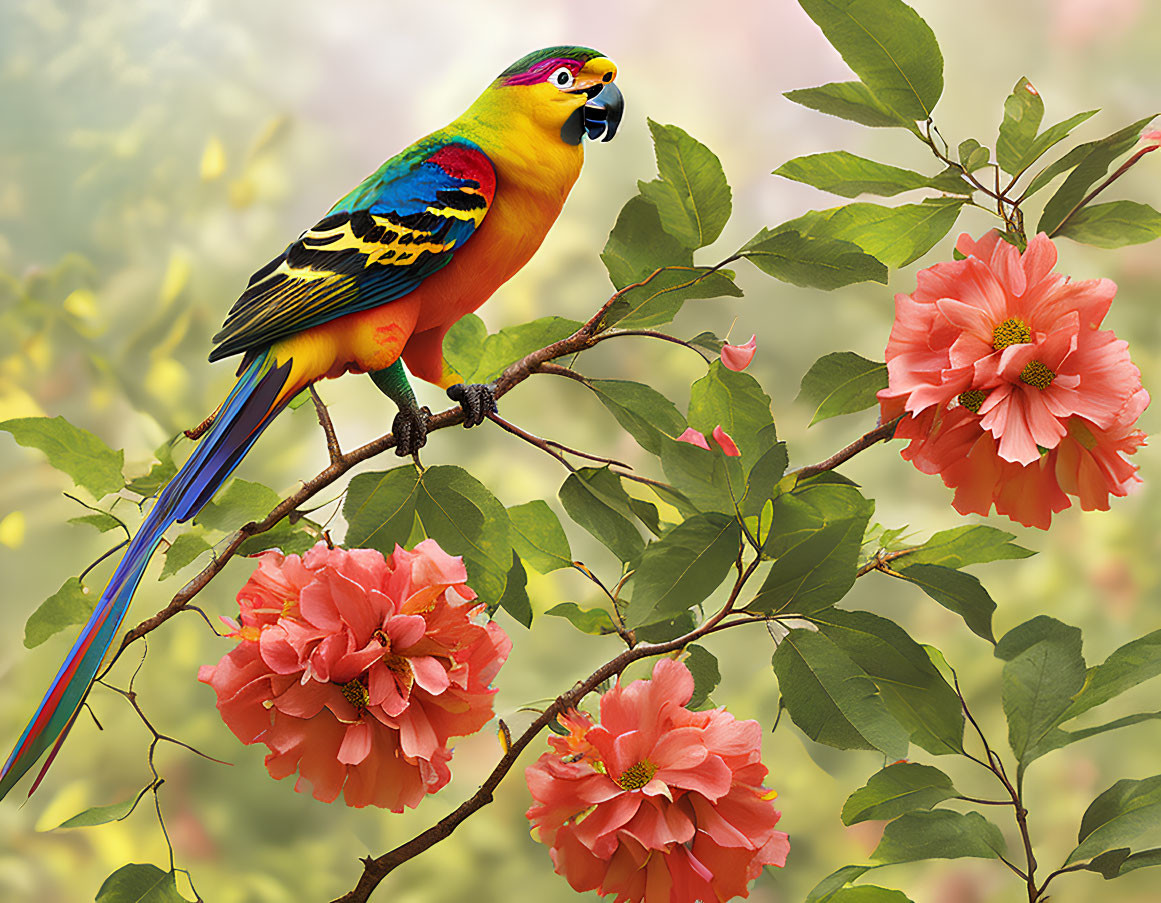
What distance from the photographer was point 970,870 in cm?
63

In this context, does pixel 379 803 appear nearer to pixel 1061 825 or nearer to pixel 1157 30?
pixel 1061 825

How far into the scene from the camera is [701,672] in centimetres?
46

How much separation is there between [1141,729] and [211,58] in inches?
37.0

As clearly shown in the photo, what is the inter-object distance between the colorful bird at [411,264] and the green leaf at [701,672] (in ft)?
0.57

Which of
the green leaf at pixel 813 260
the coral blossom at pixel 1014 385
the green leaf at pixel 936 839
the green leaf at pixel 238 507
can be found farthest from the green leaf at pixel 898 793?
the green leaf at pixel 238 507

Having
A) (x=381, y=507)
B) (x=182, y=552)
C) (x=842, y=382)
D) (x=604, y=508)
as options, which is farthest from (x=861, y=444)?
(x=182, y=552)

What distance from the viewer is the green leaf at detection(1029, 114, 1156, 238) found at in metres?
0.40

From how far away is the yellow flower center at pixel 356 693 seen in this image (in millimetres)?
355

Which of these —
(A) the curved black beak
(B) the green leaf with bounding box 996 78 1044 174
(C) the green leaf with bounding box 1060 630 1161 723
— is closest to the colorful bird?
(A) the curved black beak

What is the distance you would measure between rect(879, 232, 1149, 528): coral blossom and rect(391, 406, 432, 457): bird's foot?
0.24m

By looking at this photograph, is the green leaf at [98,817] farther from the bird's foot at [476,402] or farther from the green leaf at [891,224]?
the green leaf at [891,224]

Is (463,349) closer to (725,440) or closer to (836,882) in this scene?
(725,440)

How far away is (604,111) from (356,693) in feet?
1.12

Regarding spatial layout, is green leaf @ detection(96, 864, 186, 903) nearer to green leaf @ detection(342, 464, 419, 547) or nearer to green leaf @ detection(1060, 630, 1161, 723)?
green leaf @ detection(342, 464, 419, 547)
